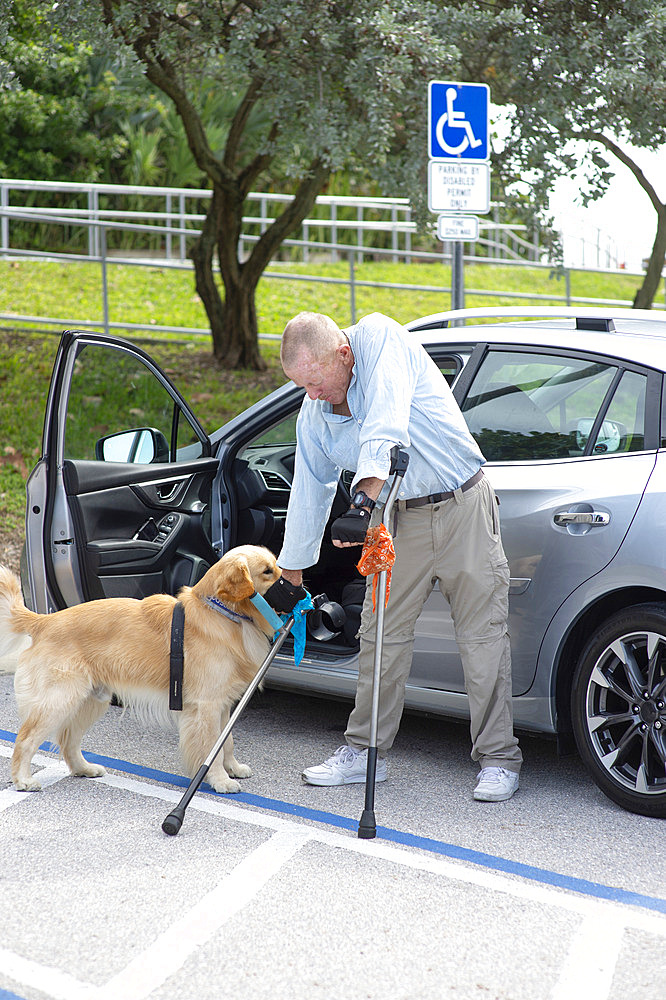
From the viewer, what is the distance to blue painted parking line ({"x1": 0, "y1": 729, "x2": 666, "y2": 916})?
334 centimetres

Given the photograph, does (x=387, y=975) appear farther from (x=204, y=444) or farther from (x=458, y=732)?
(x=204, y=444)

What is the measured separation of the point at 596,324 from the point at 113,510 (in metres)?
2.18

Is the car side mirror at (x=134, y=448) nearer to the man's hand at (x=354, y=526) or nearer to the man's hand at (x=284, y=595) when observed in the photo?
the man's hand at (x=284, y=595)

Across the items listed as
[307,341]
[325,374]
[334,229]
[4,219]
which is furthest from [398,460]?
[334,229]

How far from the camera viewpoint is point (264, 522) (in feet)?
16.8

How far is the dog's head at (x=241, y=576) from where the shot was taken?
13.4 ft

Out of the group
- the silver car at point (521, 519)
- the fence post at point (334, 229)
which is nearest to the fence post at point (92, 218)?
the fence post at point (334, 229)

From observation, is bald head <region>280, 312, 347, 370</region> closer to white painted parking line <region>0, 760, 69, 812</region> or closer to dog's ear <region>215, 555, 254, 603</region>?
dog's ear <region>215, 555, 254, 603</region>

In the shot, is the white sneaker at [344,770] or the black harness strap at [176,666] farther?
the white sneaker at [344,770]

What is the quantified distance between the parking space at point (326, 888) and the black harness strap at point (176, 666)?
0.38 m

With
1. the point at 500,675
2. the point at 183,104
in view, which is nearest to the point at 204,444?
the point at 500,675

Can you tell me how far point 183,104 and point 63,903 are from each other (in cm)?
828

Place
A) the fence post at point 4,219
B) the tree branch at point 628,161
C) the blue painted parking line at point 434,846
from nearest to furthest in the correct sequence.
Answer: the blue painted parking line at point 434,846, the tree branch at point 628,161, the fence post at point 4,219

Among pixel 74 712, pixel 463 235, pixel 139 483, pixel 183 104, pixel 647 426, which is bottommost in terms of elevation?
pixel 74 712
